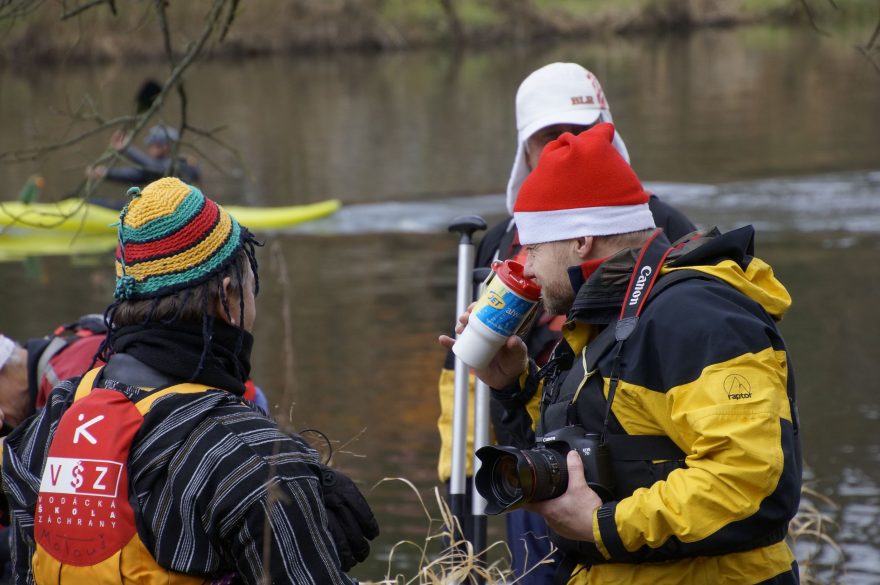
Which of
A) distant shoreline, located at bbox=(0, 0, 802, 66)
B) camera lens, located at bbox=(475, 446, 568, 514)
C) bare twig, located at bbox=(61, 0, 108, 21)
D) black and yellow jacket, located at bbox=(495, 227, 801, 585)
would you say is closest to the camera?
black and yellow jacket, located at bbox=(495, 227, 801, 585)

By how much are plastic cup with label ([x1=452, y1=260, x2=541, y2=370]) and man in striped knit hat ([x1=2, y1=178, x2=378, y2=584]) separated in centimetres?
70

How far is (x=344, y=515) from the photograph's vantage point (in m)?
2.52

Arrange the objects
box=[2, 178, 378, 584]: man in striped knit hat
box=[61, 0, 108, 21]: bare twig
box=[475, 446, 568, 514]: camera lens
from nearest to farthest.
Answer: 1. box=[2, 178, 378, 584]: man in striped knit hat
2. box=[475, 446, 568, 514]: camera lens
3. box=[61, 0, 108, 21]: bare twig

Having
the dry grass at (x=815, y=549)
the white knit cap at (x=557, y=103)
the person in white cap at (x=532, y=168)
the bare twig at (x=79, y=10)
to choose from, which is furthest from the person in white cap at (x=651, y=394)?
the bare twig at (x=79, y=10)

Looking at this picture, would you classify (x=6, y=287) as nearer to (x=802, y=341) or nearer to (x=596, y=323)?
(x=802, y=341)

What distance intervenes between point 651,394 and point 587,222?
478 mm

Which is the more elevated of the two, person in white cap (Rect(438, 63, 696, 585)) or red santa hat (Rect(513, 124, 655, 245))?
red santa hat (Rect(513, 124, 655, 245))

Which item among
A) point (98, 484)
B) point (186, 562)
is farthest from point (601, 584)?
point (98, 484)

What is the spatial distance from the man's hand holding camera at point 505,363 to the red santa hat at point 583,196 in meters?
0.42

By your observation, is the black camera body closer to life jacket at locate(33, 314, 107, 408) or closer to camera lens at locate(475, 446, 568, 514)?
camera lens at locate(475, 446, 568, 514)

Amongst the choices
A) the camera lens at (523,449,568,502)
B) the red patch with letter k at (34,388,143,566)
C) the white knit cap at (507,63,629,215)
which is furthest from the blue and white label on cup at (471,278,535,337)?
the white knit cap at (507,63,629,215)

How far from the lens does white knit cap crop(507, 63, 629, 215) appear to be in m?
4.34

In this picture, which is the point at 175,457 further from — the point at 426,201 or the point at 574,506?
the point at 426,201

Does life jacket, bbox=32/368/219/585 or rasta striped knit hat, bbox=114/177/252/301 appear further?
rasta striped knit hat, bbox=114/177/252/301
